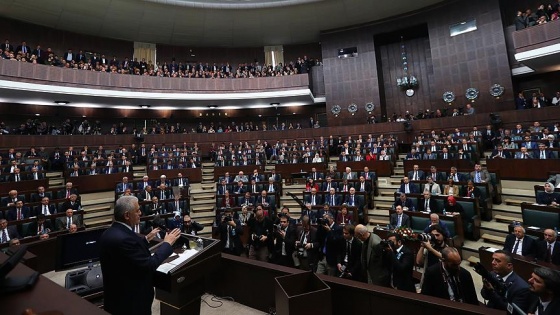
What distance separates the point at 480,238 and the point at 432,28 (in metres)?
11.8

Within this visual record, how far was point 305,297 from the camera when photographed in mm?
2312

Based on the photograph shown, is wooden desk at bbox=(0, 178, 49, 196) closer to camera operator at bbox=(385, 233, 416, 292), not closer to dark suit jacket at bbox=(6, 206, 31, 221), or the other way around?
dark suit jacket at bbox=(6, 206, 31, 221)

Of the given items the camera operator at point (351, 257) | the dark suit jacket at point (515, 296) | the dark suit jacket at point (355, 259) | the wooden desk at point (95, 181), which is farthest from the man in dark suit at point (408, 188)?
the wooden desk at point (95, 181)

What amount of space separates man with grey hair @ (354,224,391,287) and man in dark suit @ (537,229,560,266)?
2.12m

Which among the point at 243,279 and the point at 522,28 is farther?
the point at 522,28

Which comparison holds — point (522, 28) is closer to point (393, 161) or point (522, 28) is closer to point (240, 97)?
point (393, 161)

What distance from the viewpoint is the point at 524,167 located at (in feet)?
22.9

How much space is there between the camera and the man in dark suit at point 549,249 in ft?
11.5

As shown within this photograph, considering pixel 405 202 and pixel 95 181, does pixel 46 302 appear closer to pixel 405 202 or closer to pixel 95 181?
pixel 405 202

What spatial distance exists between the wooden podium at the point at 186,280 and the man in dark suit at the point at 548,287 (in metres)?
2.20

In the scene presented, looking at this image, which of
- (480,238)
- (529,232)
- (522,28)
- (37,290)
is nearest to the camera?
(37,290)

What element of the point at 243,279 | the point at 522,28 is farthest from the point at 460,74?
the point at 243,279

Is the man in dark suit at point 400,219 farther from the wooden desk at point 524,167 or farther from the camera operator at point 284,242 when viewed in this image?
the wooden desk at point 524,167

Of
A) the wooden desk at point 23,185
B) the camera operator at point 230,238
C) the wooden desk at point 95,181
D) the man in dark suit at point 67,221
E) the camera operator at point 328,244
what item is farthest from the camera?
the wooden desk at point 95,181
